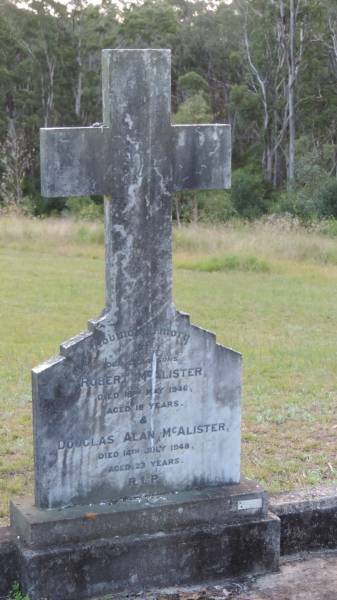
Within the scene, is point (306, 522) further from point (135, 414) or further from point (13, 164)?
point (13, 164)

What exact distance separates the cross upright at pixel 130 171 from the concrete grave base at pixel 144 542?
89 centimetres

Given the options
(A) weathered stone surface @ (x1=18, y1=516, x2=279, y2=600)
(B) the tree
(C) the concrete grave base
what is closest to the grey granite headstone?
(C) the concrete grave base

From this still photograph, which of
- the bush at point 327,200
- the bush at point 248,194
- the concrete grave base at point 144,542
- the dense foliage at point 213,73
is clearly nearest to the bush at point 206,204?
the bush at point 327,200

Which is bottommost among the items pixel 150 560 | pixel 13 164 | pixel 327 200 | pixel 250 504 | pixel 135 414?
pixel 327 200

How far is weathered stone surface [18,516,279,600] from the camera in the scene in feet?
13.5

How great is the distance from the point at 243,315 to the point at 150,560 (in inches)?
326

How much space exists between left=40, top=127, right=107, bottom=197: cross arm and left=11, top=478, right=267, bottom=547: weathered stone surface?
1.43 meters

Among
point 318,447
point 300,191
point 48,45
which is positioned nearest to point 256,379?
point 318,447

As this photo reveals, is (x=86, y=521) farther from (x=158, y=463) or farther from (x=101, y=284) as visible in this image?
(x=101, y=284)

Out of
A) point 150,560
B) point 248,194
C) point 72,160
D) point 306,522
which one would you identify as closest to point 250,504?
point 306,522

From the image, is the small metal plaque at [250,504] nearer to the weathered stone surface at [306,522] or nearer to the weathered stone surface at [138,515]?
the weathered stone surface at [138,515]

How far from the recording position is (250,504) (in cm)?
455

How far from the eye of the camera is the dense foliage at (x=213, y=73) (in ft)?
140

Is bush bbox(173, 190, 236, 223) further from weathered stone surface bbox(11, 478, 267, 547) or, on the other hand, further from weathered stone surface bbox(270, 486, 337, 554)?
weathered stone surface bbox(11, 478, 267, 547)
